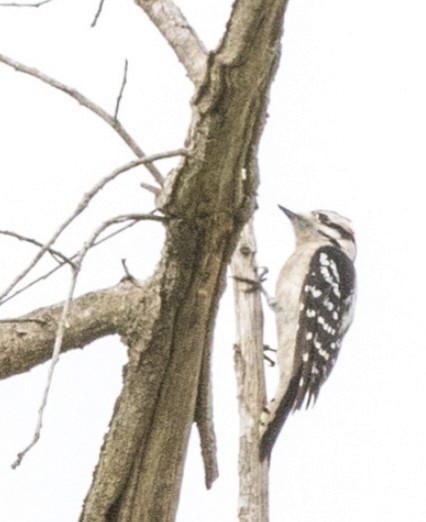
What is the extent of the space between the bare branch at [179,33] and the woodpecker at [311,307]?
7.66ft

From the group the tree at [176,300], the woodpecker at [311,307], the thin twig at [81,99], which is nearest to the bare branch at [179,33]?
the thin twig at [81,99]

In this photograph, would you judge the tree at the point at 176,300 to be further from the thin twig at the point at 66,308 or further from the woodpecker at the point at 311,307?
the woodpecker at the point at 311,307

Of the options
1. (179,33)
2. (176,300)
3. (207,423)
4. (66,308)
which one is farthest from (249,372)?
(66,308)

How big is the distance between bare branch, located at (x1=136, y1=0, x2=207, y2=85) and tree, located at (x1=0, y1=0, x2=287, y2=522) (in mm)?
532

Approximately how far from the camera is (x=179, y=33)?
4.41 m

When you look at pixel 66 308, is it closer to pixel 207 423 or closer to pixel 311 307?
pixel 207 423

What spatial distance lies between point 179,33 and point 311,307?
2765 mm

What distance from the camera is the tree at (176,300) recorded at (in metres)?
3.20

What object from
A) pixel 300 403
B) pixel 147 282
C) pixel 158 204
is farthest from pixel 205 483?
pixel 300 403

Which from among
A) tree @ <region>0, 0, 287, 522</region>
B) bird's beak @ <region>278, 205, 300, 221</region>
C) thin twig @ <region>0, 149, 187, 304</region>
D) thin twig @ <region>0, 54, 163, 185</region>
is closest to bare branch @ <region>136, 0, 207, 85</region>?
thin twig @ <region>0, 54, 163, 185</region>

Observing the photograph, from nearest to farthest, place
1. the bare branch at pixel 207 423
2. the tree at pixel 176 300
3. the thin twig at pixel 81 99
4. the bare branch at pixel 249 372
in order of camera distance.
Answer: the tree at pixel 176 300 < the thin twig at pixel 81 99 < the bare branch at pixel 207 423 < the bare branch at pixel 249 372

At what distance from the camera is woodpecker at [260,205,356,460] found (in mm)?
6590

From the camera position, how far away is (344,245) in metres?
7.54

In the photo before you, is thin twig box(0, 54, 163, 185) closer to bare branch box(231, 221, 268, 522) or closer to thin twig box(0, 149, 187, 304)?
thin twig box(0, 149, 187, 304)
